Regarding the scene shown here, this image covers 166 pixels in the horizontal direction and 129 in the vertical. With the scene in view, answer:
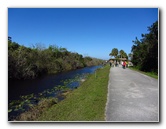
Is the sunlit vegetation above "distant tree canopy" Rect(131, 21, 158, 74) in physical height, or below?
below

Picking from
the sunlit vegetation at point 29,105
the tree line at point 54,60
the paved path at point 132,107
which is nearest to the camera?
the paved path at point 132,107

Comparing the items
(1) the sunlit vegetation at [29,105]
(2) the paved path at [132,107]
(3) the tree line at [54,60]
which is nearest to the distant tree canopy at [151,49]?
(2) the paved path at [132,107]

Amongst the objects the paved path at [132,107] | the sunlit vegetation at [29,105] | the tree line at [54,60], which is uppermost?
the tree line at [54,60]

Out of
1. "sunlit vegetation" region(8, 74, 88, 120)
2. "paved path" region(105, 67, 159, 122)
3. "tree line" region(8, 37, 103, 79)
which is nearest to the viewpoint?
"paved path" region(105, 67, 159, 122)

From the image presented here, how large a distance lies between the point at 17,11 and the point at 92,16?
2.05m

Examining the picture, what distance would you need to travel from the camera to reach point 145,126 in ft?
14.0

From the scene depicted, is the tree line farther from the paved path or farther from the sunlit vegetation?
the paved path

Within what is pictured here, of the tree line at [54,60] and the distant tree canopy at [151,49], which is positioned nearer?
the distant tree canopy at [151,49]

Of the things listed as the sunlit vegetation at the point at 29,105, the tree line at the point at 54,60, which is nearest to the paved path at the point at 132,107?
the sunlit vegetation at the point at 29,105

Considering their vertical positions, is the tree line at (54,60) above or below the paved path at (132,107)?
above

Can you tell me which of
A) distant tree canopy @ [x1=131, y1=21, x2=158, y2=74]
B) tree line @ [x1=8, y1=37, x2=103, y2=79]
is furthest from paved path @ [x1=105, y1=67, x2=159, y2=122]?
tree line @ [x1=8, y1=37, x2=103, y2=79]

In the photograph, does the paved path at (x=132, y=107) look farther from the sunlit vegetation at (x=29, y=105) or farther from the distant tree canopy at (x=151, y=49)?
the sunlit vegetation at (x=29, y=105)

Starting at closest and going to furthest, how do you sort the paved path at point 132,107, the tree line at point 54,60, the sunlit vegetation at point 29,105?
the paved path at point 132,107 < the sunlit vegetation at point 29,105 < the tree line at point 54,60

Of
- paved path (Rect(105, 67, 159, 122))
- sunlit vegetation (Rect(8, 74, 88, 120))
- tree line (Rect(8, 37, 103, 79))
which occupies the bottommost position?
sunlit vegetation (Rect(8, 74, 88, 120))
